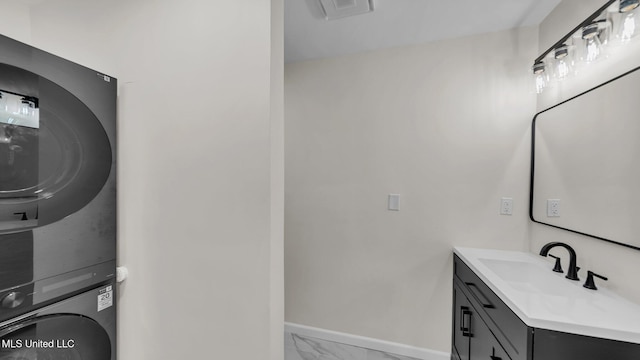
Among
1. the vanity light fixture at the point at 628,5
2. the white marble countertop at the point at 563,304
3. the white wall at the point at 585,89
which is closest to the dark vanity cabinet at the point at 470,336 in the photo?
the white marble countertop at the point at 563,304

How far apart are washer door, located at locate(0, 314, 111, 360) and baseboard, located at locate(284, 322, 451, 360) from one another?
1.65m

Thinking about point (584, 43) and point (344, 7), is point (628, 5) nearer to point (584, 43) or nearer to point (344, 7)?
point (584, 43)

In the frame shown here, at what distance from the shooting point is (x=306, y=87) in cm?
235

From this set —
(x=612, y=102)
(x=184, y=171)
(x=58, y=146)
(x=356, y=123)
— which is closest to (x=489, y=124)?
(x=612, y=102)

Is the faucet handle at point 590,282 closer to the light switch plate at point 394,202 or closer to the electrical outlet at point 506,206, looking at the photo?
the electrical outlet at point 506,206

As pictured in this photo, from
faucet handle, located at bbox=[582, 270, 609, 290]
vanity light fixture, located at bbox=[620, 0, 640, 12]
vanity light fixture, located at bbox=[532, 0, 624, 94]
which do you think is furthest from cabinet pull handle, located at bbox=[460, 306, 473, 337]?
vanity light fixture, located at bbox=[620, 0, 640, 12]

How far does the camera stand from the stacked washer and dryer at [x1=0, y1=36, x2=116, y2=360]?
0.78 m

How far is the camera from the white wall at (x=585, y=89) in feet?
3.69

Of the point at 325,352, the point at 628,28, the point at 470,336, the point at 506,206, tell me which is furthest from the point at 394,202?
the point at 628,28

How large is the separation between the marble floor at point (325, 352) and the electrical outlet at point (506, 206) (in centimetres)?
140

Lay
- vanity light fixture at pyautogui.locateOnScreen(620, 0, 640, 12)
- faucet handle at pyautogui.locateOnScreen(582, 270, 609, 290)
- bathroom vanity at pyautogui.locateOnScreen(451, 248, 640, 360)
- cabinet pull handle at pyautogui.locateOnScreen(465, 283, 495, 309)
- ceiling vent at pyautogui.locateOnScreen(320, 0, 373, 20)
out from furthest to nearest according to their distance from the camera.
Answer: ceiling vent at pyautogui.locateOnScreen(320, 0, 373, 20) < cabinet pull handle at pyautogui.locateOnScreen(465, 283, 495, 309) < faucet handle at pyautogui.locateOnScreen(582, 270, 609, 290) < vanity light fixture at pyautogui.locateOnScreen(620, 0, 640, 12) < bathroom vanity at pyautogui.locateOnScreen(451, 248, 640, 360)

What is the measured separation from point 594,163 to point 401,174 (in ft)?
3.60

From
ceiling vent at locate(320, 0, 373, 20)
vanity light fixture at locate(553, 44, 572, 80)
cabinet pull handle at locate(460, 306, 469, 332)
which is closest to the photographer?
vanity light fixture at locate(553, 44, 572, 80)

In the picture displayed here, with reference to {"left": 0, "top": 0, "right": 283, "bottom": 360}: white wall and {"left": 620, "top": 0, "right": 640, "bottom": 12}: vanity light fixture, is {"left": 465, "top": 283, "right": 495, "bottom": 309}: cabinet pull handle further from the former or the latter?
{"left": 620, "top": 0, "right": 640, "bottom": 12}: vanity light fixture
